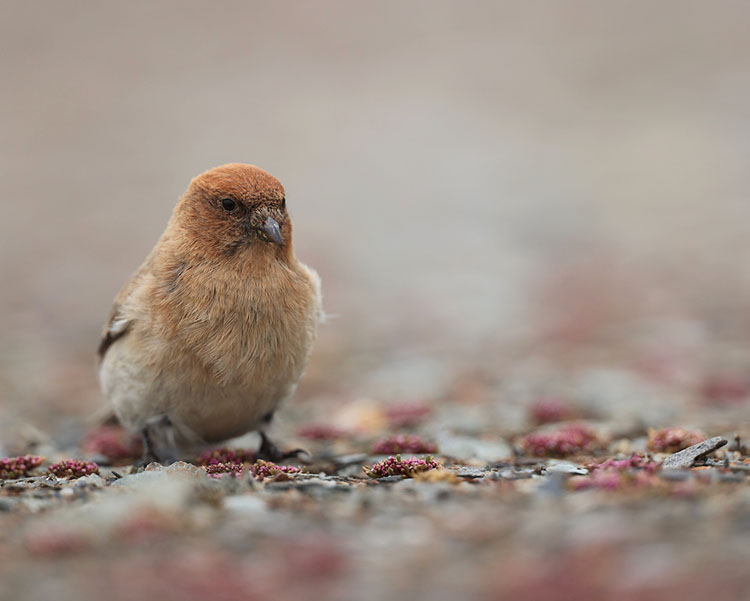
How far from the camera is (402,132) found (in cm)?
3266

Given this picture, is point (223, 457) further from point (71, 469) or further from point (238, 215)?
point (238, 215)

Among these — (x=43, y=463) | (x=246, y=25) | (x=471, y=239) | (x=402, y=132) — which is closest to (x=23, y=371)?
(x=43, y=463)

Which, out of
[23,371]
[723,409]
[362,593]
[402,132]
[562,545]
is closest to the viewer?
[362,593]

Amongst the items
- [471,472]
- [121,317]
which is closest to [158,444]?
[121,317]

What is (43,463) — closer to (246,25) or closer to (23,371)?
(23,371)

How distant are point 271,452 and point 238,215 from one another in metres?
2.06

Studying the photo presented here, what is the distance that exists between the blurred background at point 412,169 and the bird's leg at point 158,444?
288 cm

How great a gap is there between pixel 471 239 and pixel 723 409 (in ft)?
42.3

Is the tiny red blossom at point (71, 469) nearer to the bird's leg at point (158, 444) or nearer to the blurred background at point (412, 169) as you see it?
the bird's leg at point (158, 444)

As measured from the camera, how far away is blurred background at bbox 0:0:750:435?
14336mm

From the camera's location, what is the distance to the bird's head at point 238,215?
7.23m

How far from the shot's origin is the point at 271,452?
26.3 ft

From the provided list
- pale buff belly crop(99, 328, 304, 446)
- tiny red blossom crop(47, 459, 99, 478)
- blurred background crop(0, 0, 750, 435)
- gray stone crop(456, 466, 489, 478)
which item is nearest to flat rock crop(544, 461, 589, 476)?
gray stone crop(456, 466, 489, 478)

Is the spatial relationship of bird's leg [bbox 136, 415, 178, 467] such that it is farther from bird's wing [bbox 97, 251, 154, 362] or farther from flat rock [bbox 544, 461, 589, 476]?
flat rock [bbox 544, 461, 589, 476]
